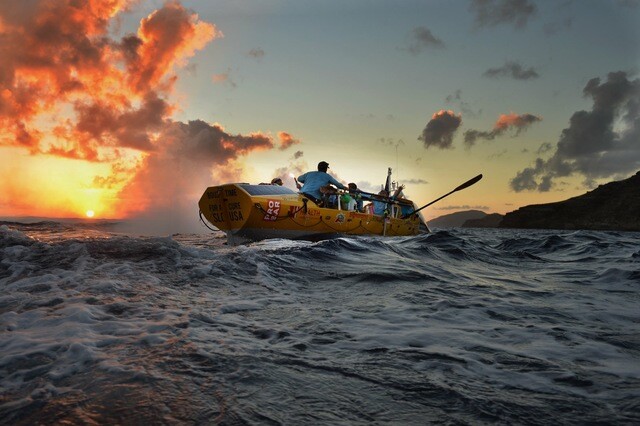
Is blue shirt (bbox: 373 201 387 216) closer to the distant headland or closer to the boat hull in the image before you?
the boat hull

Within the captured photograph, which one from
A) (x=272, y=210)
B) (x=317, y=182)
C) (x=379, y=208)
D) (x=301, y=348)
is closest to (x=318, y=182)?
(x=317, y=182)

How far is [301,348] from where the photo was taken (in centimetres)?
276

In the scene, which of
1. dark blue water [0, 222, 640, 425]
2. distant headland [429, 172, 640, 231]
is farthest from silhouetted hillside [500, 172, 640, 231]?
dark blue water [0, 222, 640, 425]

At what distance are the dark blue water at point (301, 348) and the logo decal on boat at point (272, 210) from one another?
697 cm

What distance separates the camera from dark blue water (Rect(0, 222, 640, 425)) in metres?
1.86

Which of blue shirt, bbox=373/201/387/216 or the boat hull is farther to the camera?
blue shirt, bbox=373/201/387/216

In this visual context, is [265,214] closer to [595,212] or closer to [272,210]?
[272,210]

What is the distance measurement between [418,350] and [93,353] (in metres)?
2.14

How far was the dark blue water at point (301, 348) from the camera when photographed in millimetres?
1855

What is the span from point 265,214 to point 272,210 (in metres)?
0.28

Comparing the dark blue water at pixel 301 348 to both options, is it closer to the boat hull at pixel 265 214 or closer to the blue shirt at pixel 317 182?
the boat hull at pixel 265 214

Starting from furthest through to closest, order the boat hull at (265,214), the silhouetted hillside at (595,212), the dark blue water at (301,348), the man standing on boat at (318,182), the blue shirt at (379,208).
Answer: the silhouetted hillside at (595,212) → the blue shirt at (379,208) → the man standing on boat at (318,182) → the boat hull at (265,214) → the dark blue water at (301,348)

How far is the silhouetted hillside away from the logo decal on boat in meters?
148

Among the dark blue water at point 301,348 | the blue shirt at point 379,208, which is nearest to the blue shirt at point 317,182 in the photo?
the blue shirt at point 379,208
